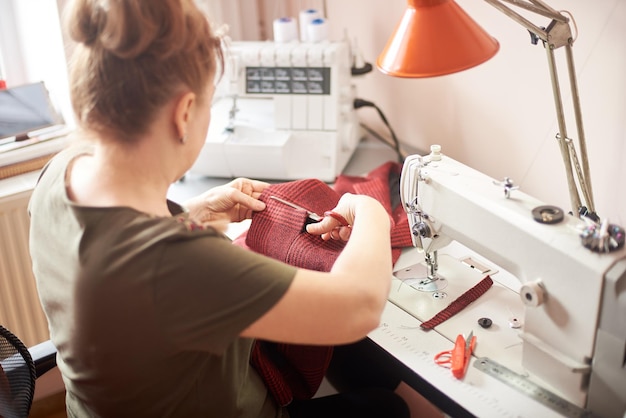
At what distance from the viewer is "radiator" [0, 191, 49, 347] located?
76.3 inches

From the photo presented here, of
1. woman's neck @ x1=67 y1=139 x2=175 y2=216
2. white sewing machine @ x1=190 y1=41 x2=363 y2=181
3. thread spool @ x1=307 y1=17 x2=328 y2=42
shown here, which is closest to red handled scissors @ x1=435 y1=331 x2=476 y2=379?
woman's neck @ x1=67 y1=139 x2=175 y2=216

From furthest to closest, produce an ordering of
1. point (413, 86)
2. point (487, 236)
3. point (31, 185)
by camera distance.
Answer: point (413, 86) → point (31, 185) → point (487, 236)

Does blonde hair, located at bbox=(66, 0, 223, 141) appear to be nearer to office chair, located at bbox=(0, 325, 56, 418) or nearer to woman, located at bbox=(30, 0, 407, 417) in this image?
woman, located at bbox=(30, 0, 407, 417)

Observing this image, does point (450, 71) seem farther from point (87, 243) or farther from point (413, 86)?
point (413, 86)

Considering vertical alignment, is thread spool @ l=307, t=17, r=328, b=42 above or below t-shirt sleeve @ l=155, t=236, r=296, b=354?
above

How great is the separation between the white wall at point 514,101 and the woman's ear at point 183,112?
976 mm

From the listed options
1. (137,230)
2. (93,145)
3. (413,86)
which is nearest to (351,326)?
(137,230)

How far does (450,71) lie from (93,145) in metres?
0.60

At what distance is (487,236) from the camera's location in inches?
46.6

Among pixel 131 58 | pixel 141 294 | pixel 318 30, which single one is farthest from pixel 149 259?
pixel 318 30

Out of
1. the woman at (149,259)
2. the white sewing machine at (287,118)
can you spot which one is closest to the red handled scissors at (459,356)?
the woman at (149,259)

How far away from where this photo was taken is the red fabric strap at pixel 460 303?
130cm

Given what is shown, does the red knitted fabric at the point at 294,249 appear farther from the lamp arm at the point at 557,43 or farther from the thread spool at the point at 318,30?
the thread spool at the point at 318,30

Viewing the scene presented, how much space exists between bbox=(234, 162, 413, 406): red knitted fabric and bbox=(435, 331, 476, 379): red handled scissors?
242 mm
